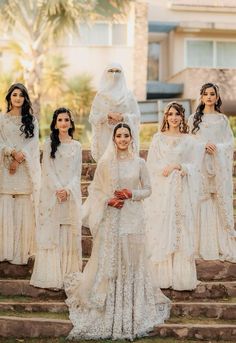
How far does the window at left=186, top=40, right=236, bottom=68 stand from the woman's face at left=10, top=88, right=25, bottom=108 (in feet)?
52.8

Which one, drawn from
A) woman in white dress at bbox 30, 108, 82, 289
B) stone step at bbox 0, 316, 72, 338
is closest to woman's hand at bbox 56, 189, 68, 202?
woman in white dress at bbox 30, 108, 82, 289

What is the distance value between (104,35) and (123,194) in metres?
15.8

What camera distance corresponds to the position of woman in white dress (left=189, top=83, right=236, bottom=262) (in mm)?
7453

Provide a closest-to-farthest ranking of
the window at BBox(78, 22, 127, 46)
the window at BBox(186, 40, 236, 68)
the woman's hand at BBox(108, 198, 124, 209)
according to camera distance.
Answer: the woman's hand at BBox(108, 198, 124, 209) < the window at BBox(78, 22, 127, 46) < the window at BBox(186, 40, 236, 68)

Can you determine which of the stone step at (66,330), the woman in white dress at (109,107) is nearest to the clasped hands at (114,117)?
the woman in white dress at (109,107)

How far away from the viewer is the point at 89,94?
19719 mm

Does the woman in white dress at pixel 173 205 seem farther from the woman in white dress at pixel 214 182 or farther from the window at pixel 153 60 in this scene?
the window at pixel 153 60

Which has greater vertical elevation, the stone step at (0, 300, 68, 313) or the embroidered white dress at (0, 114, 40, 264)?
the embroidered white dress at (0, 114, 40, 264)

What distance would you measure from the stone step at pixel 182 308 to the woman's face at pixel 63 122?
1.85 m

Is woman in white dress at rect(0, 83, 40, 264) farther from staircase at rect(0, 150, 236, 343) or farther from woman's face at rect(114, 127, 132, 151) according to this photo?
woman's face at rect(114, 127, 132, 151)

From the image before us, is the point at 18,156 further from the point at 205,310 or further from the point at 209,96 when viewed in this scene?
the point at 205,310

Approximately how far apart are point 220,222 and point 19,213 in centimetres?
237

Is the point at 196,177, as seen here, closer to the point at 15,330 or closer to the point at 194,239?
the point at 194,239

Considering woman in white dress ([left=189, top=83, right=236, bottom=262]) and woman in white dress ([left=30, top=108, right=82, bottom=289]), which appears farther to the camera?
woman in white dress ([left=189, top=83, right=236, bottom=262])
